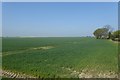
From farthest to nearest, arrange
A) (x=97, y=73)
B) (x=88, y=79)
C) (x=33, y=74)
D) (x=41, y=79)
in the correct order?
1. (x=97, y=73)
2. (x=33, y=74)
3. (x=88, y=79)
4. (x=41, y=79)

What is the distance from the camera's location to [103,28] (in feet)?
280

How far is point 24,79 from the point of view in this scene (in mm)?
9695

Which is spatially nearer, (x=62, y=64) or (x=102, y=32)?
(x=62, y=64)

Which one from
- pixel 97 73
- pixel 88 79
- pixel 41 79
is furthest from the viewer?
pixel 97 73

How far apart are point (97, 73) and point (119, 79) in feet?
6.66

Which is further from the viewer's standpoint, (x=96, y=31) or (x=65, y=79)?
(x=96, y=31)

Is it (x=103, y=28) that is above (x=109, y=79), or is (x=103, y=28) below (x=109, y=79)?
above

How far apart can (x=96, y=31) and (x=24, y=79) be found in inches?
3264

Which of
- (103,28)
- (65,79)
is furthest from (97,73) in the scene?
(103,28)

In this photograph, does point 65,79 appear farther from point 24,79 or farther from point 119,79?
point 119,79

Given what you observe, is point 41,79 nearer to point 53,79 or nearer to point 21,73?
point 53,79

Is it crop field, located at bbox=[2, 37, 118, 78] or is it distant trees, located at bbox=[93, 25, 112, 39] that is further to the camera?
distant trees, located at bbox=[93, 25, 112, 39]

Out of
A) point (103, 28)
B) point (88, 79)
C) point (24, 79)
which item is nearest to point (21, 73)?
point (24, 79)

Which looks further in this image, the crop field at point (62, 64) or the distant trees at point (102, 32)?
the distant trees at point (102, 32)
